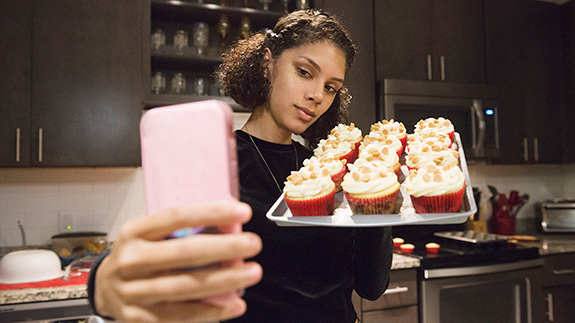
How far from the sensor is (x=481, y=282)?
2318 mm

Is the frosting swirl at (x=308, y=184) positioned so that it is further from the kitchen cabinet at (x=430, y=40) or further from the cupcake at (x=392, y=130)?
the kitchen cabinet at (x=430, y=40)

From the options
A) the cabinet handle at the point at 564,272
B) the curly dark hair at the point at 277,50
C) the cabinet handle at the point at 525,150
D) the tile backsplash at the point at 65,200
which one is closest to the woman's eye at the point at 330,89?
the curly dark hair at the point at 277,50

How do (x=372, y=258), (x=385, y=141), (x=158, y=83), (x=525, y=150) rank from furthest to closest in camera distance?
(x=525, y=150), (x=158, y=83), (x=385, y=141), (x=372, y=258)

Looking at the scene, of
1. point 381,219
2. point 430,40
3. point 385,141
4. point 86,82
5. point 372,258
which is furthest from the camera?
point 430,40

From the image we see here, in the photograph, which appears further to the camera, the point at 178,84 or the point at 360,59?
the point at 360,59

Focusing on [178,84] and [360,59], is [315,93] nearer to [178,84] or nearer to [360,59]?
[178,84]

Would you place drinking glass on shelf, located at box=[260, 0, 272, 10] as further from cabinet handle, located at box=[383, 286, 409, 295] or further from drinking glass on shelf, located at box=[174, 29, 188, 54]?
cabinet handle, located at box=[383, 286, 409, 295]

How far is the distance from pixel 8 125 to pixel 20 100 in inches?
6.0

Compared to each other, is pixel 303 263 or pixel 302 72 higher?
pixel 302 72

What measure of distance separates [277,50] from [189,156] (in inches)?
35.1

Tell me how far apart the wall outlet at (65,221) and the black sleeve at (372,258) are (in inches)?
84.8

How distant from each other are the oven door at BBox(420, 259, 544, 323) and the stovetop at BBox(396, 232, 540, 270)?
34mm

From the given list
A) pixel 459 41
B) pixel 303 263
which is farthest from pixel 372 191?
pixel 459 41

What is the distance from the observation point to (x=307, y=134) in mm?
1510
